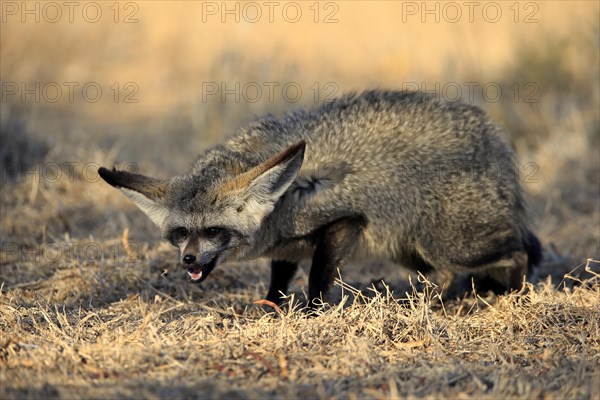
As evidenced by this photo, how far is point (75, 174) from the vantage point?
34.4 feet

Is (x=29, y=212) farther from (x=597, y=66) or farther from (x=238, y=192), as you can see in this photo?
(x=597, y=66)

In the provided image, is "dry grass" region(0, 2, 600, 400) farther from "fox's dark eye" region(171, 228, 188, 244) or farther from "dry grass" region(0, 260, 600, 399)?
"fox's dark eye" region(171, 228, 188, 244)

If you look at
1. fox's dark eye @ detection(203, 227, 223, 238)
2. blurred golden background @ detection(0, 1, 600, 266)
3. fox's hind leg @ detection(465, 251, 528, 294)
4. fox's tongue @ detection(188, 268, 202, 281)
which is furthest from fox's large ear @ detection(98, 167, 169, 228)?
fox's hind leg @ detection(465, 251, 528, 294)

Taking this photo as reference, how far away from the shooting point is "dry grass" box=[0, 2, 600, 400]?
4.96m

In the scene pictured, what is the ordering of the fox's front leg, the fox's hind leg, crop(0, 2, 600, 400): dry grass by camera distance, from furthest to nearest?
1. the fox's hind leg
2. the fox's front leg
3. crop(0, 2, 600, 400): dry grass

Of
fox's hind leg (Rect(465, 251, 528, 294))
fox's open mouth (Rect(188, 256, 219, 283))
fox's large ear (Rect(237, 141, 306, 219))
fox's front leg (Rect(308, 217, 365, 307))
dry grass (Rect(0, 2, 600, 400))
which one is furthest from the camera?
fox's hind leg (Rect(465, 251, 528, 294))

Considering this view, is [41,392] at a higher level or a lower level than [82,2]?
lower

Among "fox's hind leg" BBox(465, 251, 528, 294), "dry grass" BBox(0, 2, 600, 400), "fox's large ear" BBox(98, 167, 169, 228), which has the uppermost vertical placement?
"fox's large ear" BBox(98, 167, 169, 228)

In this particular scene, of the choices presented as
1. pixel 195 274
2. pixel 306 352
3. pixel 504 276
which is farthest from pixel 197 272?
pixel 504 276

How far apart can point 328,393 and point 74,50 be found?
1378 cm

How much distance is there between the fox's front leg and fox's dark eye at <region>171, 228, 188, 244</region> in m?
1.12

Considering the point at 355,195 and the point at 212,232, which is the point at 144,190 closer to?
the point at 212,232

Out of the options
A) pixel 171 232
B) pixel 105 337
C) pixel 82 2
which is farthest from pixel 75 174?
pixel 82 2

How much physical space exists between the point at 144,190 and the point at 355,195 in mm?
1742
